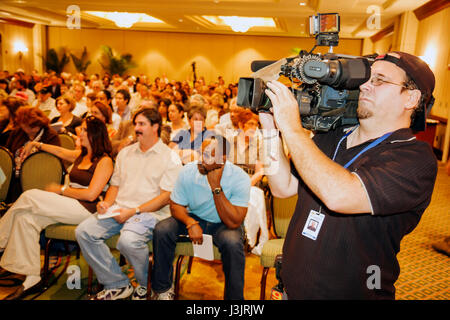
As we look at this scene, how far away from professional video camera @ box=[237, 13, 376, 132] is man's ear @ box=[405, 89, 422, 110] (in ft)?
0.53

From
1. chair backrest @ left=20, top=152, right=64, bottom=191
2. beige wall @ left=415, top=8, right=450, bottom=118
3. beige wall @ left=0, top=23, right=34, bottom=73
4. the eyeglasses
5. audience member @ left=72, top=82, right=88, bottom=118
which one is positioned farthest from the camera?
beige wall @ left=0, top=23, right=34, bottom=73

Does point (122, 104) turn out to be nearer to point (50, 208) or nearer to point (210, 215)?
point (50, 208)

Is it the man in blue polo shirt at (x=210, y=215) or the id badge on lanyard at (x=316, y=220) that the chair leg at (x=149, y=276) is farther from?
the id badge on lanyard at (x=316, y=220)

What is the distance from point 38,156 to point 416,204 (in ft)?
9.96

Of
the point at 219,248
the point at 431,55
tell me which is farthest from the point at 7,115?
the point at 431,55

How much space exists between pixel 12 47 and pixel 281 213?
1697cm

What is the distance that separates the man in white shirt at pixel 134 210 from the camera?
254cm

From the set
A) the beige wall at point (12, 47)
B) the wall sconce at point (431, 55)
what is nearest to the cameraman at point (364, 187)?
the wall sconce at point (431, 55)

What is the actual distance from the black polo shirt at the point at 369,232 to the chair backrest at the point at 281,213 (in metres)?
1.51

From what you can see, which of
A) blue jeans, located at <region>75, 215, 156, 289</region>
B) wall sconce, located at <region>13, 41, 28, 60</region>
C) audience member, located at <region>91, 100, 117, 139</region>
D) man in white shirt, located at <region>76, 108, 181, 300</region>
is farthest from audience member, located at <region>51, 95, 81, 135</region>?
wall sconce, located at <region>13, 41, 28, 60</region>

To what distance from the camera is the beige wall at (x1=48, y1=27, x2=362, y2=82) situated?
53.4 ft

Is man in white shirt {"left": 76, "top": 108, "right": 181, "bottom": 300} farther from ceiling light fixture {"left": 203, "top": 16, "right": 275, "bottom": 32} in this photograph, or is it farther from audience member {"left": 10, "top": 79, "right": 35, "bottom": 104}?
ceiling light fixture {"left": 203, "top": 16, "right": 275, "bottom": 32}

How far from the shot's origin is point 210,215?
2625mm
